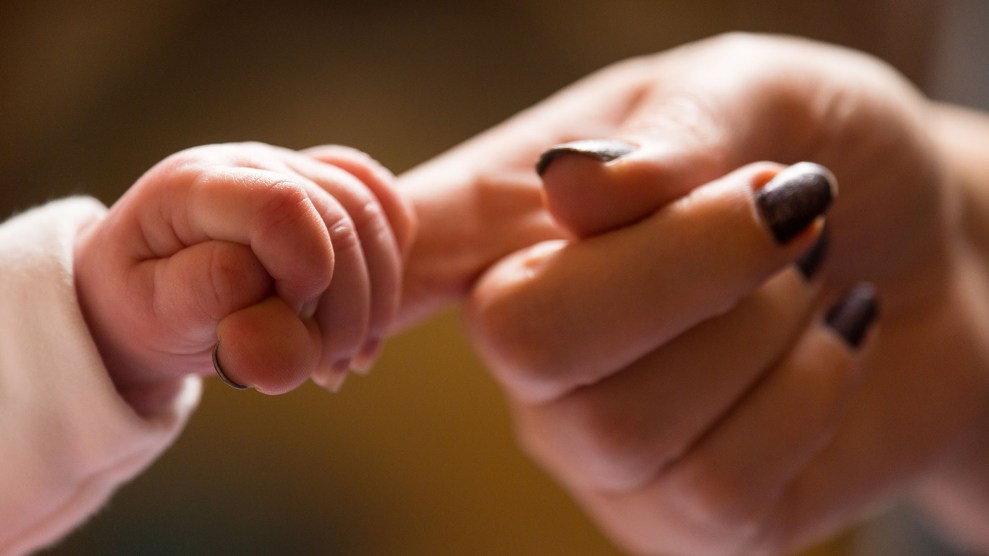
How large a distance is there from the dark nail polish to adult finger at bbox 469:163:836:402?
0.08 m

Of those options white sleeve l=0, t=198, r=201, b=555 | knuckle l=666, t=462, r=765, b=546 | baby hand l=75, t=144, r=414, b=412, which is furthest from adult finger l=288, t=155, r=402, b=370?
knuckle l=666, t=462, r=765, b=546

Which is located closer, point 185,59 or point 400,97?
point 185,59

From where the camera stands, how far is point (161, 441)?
40cm

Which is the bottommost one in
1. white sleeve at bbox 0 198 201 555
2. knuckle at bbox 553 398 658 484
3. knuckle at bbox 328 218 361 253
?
knuckle at bbox 553 398 658 484

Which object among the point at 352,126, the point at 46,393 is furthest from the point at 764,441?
the point at 352,126

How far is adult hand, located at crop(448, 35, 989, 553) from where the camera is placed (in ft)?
1.45

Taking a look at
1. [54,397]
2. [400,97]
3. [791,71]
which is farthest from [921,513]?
[54,397]

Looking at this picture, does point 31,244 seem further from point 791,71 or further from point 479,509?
point 479,509

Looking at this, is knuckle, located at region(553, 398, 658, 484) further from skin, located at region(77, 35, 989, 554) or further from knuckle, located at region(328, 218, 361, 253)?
knuckle, located at region(328, 218, 361, 253)

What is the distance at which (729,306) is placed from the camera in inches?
18.1

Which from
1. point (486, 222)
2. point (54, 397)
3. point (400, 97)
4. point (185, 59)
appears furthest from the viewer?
point (400, 97)

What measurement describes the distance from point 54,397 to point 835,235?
0.45 meters

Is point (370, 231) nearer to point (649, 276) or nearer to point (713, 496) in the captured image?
point (649, 276)

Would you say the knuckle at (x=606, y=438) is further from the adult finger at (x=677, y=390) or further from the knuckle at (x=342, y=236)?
the knuckle at (x=342, y=236)
